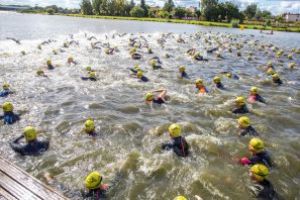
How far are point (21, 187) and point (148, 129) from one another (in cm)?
619

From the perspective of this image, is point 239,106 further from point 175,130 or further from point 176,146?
point 176,146

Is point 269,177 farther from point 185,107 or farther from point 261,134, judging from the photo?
point 185,107

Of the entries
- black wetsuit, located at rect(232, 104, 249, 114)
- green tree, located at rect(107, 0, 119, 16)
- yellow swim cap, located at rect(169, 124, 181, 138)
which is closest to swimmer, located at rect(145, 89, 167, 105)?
black wetsuit, located at rect(232, 104, 249, 114)

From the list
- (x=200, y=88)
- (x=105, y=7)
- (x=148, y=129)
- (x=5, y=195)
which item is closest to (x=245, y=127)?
(x=148, y=129)

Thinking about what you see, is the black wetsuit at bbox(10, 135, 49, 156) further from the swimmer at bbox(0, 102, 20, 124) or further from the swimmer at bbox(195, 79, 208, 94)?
A: the swimmer at bbox(195, 79, 208, 94)

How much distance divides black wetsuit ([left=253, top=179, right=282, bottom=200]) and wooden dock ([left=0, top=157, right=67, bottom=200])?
6.03m

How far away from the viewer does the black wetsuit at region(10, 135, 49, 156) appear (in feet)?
36.1

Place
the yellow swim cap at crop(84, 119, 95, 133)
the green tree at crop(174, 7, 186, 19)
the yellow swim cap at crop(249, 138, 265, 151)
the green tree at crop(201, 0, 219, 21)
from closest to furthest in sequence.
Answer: the yellow swim cap at crop(249, 138, 265, 151) < the yellow swim cap at crop(84, 119, 95, 133) < the green tree at crop(201, 0, 219, 21) < the green tree at crop(174, 7, 186, 19)

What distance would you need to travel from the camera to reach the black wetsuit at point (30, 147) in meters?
11.0

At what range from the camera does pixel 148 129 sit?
13406 mm

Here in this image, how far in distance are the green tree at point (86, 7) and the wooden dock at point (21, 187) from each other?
132544mm

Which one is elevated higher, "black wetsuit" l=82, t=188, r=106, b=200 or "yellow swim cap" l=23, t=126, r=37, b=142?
"yellow swim cap" l=23, t=126, r=37, b=142

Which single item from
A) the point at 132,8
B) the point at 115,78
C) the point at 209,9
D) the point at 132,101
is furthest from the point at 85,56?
the point at 132,8

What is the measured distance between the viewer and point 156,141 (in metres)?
12.4
